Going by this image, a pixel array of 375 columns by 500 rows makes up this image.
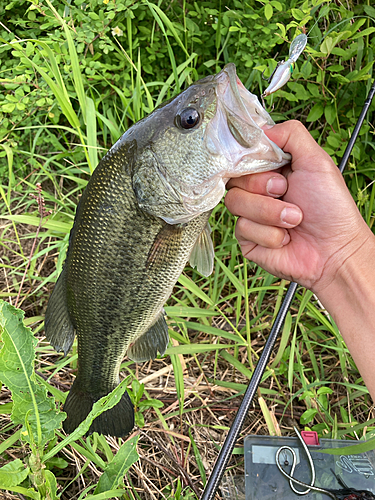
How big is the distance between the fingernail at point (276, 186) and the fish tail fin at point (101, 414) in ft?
3.62

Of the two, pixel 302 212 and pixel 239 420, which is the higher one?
pixel 302 212

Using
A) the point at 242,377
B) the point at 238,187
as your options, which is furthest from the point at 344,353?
the point at 238,187

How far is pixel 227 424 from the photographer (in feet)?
7.43

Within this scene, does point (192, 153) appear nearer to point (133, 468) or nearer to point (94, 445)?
point (94, 445)

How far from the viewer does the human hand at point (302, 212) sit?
5.05 feet

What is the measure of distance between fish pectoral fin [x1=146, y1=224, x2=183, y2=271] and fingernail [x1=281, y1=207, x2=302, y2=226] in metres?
0.42

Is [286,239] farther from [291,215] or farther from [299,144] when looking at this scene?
[299,144]

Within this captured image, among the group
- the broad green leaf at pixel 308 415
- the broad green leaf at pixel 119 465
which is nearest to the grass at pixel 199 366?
the broad green leaf at pixel 308 415

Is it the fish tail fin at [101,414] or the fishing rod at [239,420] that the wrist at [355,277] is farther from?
the fish tail fin at [101,414]

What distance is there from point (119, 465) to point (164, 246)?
0.75 meters

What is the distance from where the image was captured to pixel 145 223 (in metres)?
1.44

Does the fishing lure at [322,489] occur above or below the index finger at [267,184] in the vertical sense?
below

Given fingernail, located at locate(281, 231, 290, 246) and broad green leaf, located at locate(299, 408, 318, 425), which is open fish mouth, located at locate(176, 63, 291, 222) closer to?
fingernail, located at locate(281, 231, 290, 246)

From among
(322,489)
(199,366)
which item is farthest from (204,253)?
(322,489)
